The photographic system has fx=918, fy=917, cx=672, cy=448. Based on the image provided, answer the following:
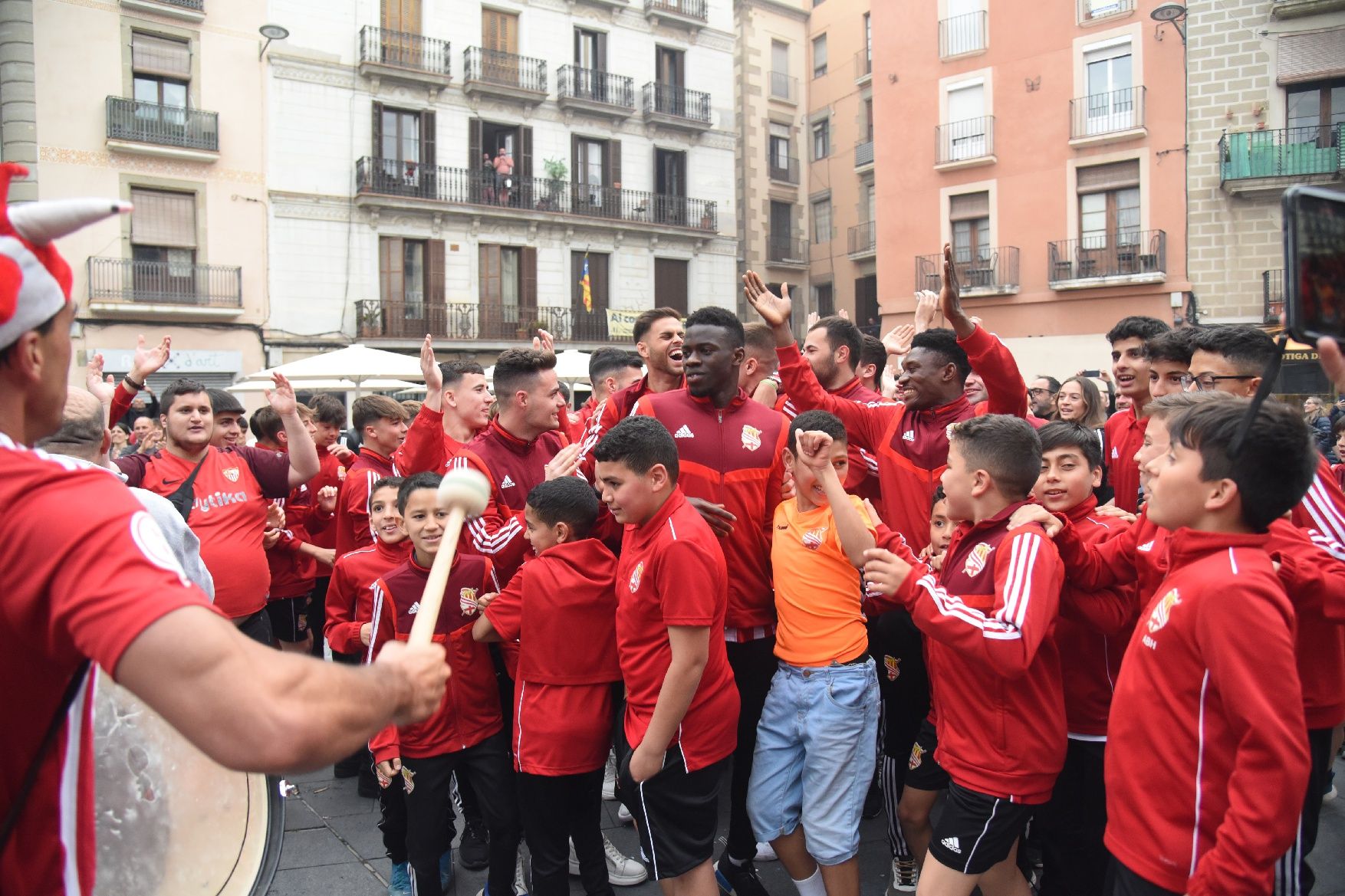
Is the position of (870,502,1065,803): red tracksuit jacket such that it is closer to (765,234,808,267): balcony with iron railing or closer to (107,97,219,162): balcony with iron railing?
(107,97,219,162): balcony with iron railing

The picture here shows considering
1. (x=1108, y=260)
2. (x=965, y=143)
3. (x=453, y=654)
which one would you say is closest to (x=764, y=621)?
(x=453, y=654)

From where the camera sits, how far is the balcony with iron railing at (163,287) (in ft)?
64.6

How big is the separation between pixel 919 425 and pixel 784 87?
32746mm

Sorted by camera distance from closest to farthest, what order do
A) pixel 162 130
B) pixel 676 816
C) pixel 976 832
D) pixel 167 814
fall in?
pixel 167 814 → pixel 976 832 → pixel 676 816 → pixel 162 130

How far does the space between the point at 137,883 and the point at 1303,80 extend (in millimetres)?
24896

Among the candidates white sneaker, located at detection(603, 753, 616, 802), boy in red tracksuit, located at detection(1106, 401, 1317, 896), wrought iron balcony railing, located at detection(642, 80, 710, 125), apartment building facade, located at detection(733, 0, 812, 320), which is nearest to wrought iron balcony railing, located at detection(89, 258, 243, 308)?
wrought iron balcony railing, located at detection(642, 80, 710, 125)

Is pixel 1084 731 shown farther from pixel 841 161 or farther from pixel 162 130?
pixel 841 161

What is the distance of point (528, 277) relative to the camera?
25547mm

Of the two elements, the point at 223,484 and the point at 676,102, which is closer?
the point at 223,484

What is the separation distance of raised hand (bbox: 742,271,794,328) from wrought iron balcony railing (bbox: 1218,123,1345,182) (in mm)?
20459

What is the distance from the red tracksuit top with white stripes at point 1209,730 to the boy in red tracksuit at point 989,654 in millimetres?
363

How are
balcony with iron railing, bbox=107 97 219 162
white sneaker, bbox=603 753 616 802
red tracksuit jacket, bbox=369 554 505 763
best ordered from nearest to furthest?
1. red tracksuit jacket, bbox=369 554 505 763
2. white sneaker, bbox=603 753 616 802
3. balcony with iron railing, bbox=107 97 219 162

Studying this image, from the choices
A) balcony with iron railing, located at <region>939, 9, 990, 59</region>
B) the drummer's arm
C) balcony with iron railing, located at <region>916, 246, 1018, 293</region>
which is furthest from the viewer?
balcony with iron railing, located at <region>939, 9, 990, 59</region>

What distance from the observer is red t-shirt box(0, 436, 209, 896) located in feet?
4.23
